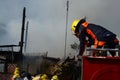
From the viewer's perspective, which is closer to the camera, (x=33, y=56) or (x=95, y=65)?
(x=95, y=65)

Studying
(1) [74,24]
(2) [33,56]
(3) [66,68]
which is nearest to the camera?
Answer: (1) [74,24]

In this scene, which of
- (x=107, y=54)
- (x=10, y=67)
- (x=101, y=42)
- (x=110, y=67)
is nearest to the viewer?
(x=110, y=67)

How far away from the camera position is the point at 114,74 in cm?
795

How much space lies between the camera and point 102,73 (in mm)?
8008

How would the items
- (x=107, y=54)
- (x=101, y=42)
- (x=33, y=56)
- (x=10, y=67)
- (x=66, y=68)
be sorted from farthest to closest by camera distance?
1. (x=33, y=56)
2. (x=10, y=67)
3. (x=66, y=68)
4. (x=101, y=42)
5. (x=107, y=54)

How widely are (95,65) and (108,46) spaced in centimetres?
175

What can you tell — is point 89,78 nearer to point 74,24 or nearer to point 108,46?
point 108,46

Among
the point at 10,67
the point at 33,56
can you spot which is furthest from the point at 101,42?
the point at 33,56

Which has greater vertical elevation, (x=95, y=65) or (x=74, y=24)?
(x=74, y=24)

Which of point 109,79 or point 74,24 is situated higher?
point 74,24

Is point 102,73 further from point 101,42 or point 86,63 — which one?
point 101,42

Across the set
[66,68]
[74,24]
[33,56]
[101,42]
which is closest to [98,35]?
[101,42]

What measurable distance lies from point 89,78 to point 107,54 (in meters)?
0.78

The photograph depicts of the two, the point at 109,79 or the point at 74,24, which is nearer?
the point at 109,79
